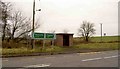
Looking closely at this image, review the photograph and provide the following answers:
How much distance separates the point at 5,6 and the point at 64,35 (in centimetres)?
1155

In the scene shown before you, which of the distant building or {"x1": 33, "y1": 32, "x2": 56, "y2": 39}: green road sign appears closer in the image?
{"x1": 33, "y1": 32, "x2": 56, "y2": 39}: green road sign

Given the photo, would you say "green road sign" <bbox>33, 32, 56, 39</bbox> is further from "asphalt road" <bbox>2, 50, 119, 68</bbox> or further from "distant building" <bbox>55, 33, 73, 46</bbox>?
"distant building" <bbox>55, 33, 73, 46</bbox>

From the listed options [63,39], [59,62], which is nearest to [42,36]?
[59,62]

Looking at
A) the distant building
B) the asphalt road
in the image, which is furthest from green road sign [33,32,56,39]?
the distant building

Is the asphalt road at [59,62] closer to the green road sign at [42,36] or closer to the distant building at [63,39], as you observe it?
the green road sign at [42,36]

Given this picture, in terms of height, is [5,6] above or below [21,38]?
above

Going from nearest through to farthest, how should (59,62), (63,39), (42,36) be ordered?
(59,62) → (42,36) → (63,39)

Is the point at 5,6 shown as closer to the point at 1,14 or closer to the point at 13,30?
the point at 1,14

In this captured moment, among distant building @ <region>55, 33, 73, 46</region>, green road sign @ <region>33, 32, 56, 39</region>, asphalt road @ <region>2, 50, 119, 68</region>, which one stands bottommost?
asphalt road @ <region>2, 50, 119, 68</region>

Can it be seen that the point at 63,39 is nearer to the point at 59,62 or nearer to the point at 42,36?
the point at 42,36

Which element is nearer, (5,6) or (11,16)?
(5,6)

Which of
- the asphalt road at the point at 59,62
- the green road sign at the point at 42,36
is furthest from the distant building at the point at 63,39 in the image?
the asphalt road at the point at 59,62

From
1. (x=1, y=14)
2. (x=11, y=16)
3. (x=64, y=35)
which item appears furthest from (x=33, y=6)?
(x=64, y=35)

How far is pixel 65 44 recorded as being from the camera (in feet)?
135
